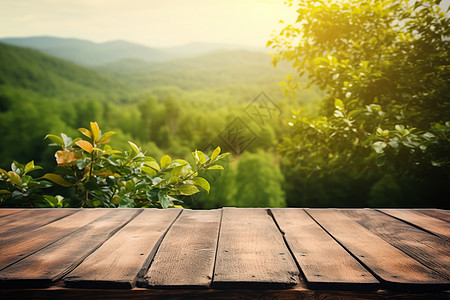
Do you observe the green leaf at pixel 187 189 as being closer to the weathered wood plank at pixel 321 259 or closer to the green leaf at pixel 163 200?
the green leaf at pixel 163 200

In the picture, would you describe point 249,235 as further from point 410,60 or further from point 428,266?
point 410,60

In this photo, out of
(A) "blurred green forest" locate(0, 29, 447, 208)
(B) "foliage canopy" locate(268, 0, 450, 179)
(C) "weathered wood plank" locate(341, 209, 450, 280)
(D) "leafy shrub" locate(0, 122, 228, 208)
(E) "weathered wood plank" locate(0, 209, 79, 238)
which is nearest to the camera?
(C) "weathered wood plank" locate(341, 209, 450, 280)

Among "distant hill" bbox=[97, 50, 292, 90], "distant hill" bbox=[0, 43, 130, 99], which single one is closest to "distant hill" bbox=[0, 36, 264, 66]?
"distant hill" bbox=[97, 50, 292, 90]

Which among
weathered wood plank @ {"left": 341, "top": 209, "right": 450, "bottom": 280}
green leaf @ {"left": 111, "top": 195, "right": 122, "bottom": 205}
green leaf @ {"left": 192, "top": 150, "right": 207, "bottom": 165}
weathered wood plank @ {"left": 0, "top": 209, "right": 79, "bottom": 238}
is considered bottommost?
green leaf @ {"left": 111, "top": 195, "right": 122, "bottom": 205}

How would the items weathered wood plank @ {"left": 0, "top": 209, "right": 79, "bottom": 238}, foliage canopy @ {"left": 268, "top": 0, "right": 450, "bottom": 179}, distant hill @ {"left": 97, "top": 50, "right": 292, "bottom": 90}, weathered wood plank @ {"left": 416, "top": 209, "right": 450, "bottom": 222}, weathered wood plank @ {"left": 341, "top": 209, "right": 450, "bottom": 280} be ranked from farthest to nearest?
distant hill @ {"left": 97, "top": 50, "right": 292, "bottom": 90} < foliage canopy @ {"left": 268, "top": 0, "right": 450, "bottom": 179} < weathered wood plank @ {"left": 416, "top": 209, "right": 450, "bottom": 222} < weathered wood plank @ {"left": 0, "top": 209, "right": 79, "bottom": 238} < weathered wood plank @ {"left": 341, "top": 209, "right": 450, "bottom": 280}

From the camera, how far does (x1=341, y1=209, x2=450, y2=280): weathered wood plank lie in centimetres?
73

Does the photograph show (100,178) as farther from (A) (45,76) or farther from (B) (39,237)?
(A) (45,76)

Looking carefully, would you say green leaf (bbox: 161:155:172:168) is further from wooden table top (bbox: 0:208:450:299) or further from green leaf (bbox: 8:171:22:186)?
green leaf (bbox: 8:171:22:186)

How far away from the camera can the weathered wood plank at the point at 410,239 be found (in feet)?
2.41

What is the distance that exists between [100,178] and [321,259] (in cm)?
130

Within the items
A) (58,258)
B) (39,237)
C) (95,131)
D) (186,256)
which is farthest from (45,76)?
(186,256)

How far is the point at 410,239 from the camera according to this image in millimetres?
900

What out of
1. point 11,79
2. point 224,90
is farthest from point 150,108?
point 11,79

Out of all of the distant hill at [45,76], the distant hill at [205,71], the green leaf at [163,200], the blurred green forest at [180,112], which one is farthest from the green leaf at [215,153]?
the distant hill at [45,76]
